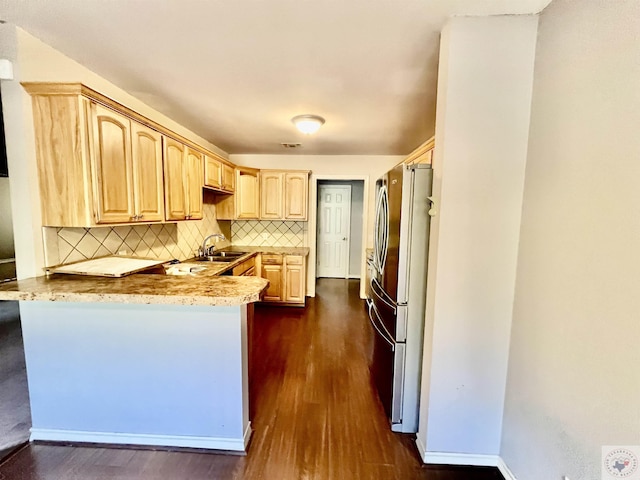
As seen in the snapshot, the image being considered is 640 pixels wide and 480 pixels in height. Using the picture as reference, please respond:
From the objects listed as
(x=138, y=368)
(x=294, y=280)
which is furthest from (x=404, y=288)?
(x=294, y=280)

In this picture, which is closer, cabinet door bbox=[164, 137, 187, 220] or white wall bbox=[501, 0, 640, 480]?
white wall bbox=[501, 0, 640, 480]

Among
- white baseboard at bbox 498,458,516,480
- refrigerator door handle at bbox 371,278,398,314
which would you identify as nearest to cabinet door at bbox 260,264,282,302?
refrigerator door handle at bbox 371,278,398,314

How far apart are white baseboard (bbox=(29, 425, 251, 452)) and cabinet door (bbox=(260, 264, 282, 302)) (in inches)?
101

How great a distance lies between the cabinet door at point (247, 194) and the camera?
4.03 m

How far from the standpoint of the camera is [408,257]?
1.71 m

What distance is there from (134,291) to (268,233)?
10.7 ft

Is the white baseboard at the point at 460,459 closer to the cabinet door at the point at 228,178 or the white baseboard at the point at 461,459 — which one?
the white baseboard at the point at 461,459

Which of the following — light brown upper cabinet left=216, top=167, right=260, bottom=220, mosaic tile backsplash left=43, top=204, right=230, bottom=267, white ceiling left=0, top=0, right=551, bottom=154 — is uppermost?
white ceiling left=0, top=0, right=551, bottom=154

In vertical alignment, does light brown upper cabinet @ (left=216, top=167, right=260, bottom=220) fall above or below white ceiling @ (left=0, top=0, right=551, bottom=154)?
below

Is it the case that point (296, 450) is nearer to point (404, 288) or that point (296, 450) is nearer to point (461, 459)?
point (461, 459)

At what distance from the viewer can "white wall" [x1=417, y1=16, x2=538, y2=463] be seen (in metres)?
1.39

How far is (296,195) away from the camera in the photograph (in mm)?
4324

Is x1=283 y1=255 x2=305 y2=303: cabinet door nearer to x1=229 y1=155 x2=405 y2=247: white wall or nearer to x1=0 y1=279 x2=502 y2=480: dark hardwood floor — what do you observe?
x1=229 y1=155 x2=405 y2=247: white wall

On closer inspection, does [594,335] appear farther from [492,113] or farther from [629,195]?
[492,113]
